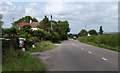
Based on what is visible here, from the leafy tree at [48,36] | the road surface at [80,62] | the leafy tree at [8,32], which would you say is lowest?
the road surface at [80,62]

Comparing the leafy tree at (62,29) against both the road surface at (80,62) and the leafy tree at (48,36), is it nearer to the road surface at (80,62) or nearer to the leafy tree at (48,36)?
the leafy tree at (48,36)

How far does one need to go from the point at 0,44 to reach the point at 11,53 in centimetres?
95

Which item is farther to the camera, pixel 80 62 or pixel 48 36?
pixel 48 36

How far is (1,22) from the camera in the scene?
12844 mm

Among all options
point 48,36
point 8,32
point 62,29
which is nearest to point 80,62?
point 8,32

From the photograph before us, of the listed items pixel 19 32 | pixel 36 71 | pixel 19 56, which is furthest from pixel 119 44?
pixel 36 71

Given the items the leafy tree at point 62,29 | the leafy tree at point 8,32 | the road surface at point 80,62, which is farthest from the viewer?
the leafy tree at point 62,29

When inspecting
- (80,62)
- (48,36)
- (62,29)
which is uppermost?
(62,29)

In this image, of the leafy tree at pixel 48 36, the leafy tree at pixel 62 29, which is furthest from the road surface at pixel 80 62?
the leafy tree at pixel 62 29

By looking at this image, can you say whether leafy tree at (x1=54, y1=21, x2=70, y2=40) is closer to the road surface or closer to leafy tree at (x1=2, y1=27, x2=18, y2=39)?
leafy tree at (x1=2, y1=27, x2=18, y2=39)

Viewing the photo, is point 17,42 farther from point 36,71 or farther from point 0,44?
point 36,71

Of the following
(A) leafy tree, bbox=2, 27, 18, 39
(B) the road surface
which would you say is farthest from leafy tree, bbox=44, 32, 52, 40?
(B) the road surface

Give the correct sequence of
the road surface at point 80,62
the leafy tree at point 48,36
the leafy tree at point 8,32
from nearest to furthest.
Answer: the road surface at point 80,62 < the leafy tree at point 8,32 < the leafy tree at point 48,36

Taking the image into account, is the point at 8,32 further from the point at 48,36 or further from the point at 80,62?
the point at 48,36
